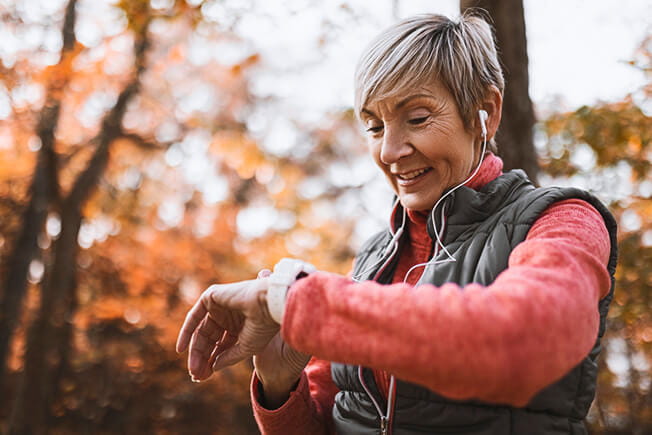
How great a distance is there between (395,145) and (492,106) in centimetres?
33

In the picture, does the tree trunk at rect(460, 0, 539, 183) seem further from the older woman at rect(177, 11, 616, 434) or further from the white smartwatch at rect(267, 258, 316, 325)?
the white smartwatch at rect(267, 258, 316, 325)

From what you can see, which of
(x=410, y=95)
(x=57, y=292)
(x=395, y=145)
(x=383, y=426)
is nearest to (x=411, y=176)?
(x=395, y=145)

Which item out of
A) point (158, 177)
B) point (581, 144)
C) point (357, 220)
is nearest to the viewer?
point (581, 144)

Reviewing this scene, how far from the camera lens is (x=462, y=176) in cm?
167

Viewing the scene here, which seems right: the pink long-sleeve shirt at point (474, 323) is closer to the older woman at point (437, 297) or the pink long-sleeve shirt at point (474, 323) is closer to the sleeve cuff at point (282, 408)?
the older woman at point (437, 297)

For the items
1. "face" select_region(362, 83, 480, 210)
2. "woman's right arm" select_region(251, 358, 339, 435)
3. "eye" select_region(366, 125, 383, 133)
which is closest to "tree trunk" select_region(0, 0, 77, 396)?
"woman's right arm" select_region(251, 358, 339, 435)

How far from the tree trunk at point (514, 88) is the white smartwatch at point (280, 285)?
56.7 inches

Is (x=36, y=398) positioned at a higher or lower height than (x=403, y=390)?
lower

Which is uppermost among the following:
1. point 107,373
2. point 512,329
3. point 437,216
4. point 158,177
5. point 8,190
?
point 512,329

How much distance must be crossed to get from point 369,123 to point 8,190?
1006cm

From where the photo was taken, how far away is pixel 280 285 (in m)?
1.29

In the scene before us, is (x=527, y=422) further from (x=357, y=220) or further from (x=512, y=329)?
(x=357, y=220)

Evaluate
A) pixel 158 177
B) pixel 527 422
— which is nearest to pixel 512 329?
pixel 527 422

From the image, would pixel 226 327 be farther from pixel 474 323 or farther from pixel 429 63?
pixel 429 63
